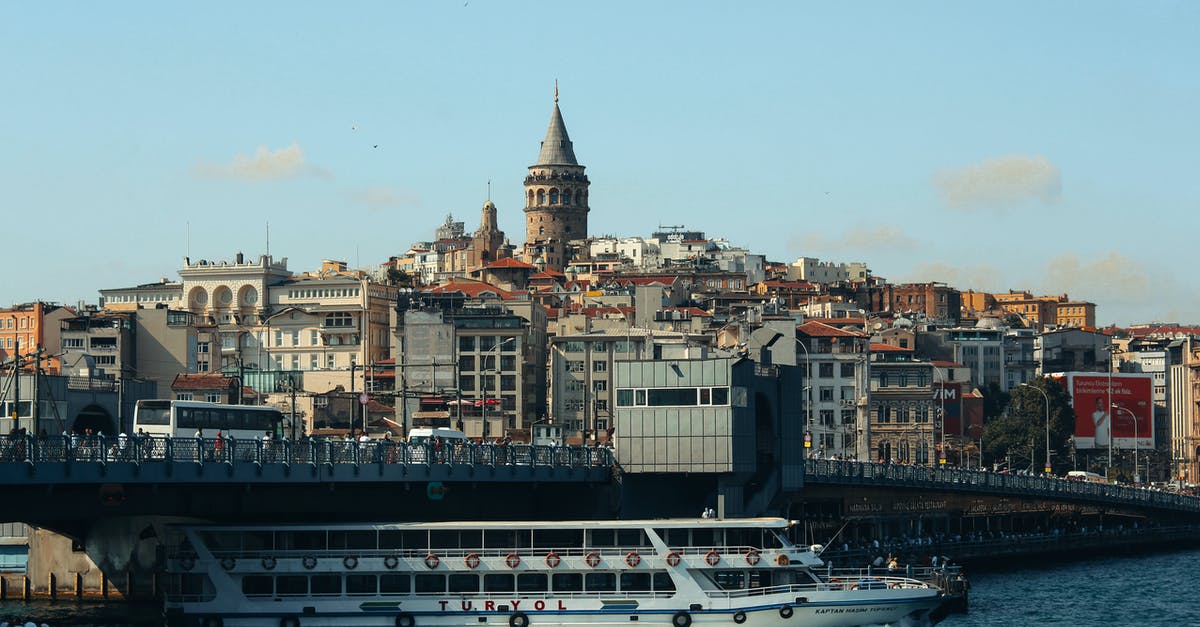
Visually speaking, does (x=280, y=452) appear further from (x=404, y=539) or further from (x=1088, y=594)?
(x=1088, y=594)

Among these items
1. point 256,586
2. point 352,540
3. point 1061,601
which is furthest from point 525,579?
point 1061,601

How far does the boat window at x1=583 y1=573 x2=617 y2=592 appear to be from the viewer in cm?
7144

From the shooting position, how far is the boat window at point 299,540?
238 ft

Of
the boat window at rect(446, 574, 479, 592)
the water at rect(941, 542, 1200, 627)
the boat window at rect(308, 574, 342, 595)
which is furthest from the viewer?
the water at rect(941, 542, 1200, 627)

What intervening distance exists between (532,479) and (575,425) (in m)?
73.9

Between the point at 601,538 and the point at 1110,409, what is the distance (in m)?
119

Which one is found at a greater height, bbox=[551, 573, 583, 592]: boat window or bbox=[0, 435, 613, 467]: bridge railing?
bbox=[0, 435, 613, 467]: bridge railing

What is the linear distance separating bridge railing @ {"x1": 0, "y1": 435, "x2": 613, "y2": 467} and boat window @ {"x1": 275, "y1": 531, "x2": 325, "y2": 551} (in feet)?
9.05

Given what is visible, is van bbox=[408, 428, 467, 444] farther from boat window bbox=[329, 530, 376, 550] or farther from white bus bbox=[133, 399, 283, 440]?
boat window bbox=[329, 530, 376, 550]

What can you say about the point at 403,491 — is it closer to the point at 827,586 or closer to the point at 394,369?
the point at 827,586

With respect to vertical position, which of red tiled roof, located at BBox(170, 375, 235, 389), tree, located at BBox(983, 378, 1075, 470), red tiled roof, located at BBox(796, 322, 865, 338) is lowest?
tree, located at BBox(983, 378, 1075, 470)

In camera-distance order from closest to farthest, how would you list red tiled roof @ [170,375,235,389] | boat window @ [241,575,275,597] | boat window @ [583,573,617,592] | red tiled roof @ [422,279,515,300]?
boat window @ [583,573,617,592], boat window @ [241,575,275,597], red tiled roof @ [170,375,235,389], red tiled roof @ [422,279,515,300]

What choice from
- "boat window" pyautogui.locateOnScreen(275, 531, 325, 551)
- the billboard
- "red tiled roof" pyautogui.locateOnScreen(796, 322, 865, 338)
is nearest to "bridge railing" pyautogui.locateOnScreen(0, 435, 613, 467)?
"boat window" pyautogui.locateOnScreen(275, 531, 325, 551)

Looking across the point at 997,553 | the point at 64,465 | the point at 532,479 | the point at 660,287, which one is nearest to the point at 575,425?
the point at 660,287
